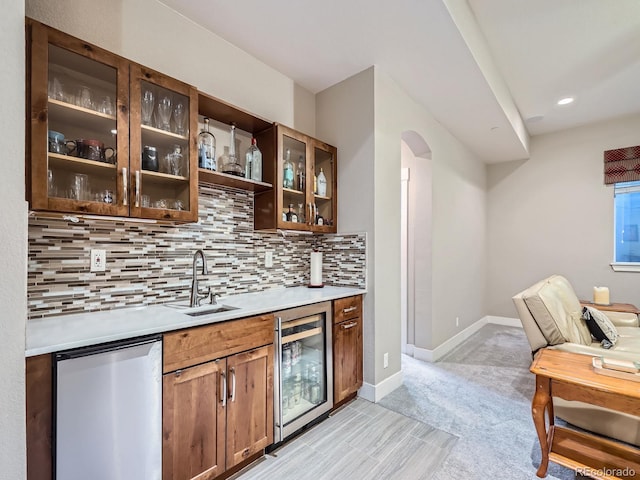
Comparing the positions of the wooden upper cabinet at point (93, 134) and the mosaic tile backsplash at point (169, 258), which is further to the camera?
the mosaic tile backsplash at point (169, 258)

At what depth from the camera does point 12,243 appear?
2.75 feet

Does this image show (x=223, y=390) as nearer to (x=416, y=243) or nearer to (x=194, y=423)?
(x=194, y=423)

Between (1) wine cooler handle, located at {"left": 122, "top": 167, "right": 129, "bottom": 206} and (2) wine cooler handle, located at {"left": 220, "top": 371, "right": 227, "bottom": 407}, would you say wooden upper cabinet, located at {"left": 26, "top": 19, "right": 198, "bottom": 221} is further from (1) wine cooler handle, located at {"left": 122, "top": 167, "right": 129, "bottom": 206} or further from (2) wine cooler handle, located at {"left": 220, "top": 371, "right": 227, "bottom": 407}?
(2) wine cooler handle, located at {"left": 220, "top": 371, "right": 227, "bottom": 407}

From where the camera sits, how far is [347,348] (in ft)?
7.95

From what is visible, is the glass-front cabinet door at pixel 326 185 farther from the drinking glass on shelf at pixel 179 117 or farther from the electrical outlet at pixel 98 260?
the electrical outlet at pixel 98 260

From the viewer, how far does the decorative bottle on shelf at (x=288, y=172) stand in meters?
2.45

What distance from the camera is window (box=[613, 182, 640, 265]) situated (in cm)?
420

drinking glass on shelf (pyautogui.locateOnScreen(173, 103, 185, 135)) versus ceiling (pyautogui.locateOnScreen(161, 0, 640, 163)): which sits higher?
ceiling (pyautogui.locateOnScreen(161, 0, 640, 163))

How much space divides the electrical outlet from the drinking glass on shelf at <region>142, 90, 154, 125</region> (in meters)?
0.76

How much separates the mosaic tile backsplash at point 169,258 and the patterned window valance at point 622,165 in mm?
4258

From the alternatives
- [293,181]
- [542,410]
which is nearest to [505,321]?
[542,410]

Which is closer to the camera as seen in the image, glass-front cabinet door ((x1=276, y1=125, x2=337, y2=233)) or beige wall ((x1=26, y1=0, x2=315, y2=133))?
beige wall ((x1=26, y1=0, x2=315, y2=133))

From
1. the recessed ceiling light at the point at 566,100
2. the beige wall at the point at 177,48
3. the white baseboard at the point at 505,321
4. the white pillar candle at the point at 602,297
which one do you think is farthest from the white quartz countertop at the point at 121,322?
the white baseboard at the point at 505,321

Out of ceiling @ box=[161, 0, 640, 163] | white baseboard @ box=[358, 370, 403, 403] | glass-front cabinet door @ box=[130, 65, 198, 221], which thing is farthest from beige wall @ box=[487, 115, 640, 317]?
glass-front cabinet door @ box=[130, 65, 198, 221]
